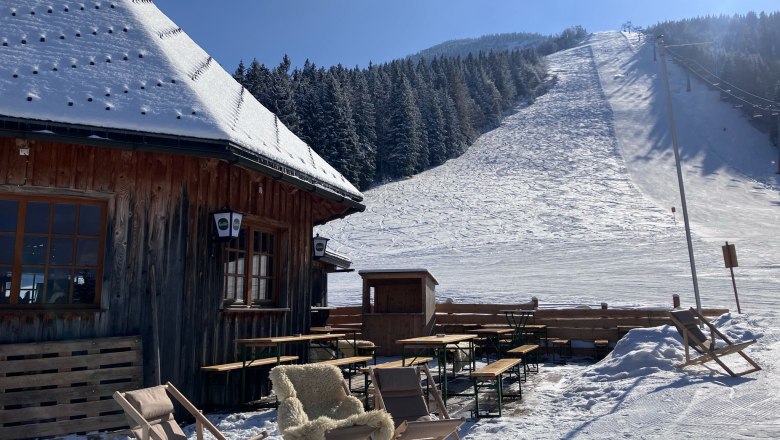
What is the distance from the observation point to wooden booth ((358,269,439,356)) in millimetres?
14484

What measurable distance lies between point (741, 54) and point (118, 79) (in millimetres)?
84353

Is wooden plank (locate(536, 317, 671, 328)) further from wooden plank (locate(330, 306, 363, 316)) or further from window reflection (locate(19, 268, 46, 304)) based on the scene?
window reflection (locate(19, 268, 46, 304))

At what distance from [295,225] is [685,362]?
613cm

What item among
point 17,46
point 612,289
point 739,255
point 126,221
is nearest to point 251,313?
point 126,221

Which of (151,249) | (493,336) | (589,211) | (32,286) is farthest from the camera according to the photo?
(589,211)

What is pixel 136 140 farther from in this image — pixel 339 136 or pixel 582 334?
pixel 339 136

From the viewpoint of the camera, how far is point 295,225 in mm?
9586

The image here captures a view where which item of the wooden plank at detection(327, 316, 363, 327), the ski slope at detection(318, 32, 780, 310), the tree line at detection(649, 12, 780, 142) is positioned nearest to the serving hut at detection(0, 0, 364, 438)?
the wooden plank at detection(327, 316, 363, 327)

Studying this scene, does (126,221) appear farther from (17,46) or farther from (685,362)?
(685,362)

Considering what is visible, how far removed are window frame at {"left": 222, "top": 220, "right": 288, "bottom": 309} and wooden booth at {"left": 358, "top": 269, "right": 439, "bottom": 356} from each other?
18.3 feet

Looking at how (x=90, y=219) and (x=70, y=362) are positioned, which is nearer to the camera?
(x=70, y=362)

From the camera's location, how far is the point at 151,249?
718 centimetres

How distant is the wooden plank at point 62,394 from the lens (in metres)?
6.21

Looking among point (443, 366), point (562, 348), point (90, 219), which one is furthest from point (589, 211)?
point (90, 219)
